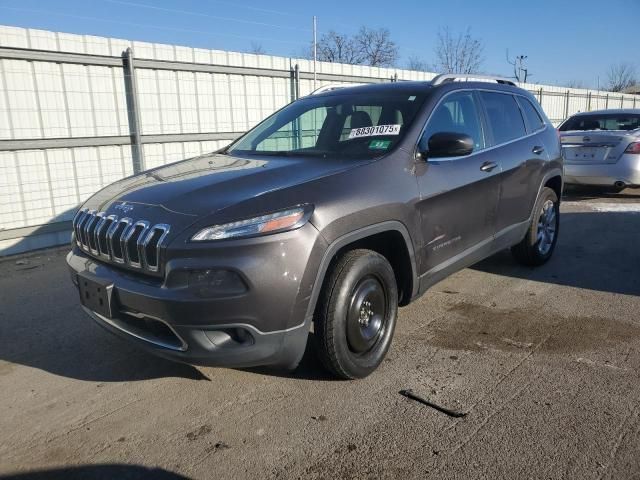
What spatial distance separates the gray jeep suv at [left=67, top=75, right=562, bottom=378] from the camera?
2.74m

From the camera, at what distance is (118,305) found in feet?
9.80

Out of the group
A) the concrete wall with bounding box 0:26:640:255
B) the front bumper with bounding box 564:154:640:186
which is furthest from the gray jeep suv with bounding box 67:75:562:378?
the front bumper with bounding box 564:154:640:186

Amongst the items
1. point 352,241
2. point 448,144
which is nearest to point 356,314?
point 352,241

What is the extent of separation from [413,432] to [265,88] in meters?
7.93

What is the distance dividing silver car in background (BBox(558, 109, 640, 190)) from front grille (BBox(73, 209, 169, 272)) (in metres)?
7.94

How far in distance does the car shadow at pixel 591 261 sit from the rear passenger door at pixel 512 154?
2.62ft

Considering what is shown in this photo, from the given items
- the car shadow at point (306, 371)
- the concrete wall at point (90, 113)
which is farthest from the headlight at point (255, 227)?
the concrete wall at point (90, 113)

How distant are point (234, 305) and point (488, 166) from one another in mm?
2657

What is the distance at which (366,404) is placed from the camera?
3131 mm

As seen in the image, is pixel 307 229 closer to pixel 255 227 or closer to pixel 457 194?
pixel 255 227

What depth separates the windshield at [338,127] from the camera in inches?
149

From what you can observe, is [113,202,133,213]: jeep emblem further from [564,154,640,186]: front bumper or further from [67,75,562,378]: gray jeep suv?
[564,154,640,186]: front bumper

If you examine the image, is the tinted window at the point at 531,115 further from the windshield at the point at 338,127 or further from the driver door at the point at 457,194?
the windshield at the point at 338,127

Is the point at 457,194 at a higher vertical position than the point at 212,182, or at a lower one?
lower
